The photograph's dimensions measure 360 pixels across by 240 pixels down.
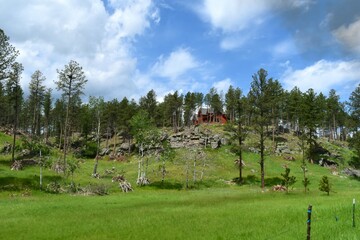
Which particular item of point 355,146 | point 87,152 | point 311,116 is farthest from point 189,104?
point 355,146

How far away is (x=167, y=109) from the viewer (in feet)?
423

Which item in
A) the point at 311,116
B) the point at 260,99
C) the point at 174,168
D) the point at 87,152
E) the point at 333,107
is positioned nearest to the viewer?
the point at 260,99

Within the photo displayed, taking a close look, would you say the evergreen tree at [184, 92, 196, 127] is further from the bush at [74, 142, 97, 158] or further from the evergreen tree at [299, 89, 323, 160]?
the evergreen tree at [299, 89, 323, 160]

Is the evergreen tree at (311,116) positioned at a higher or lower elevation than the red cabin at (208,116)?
lower

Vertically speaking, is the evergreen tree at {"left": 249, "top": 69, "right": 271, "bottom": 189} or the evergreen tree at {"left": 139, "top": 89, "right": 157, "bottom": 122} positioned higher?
the evergreen tree at {"left": 139, "top": 89, "right": 157, "bottom": 122}

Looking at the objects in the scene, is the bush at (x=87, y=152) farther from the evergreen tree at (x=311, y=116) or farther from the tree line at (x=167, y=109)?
the evergreen tree at (x=311, y=116)

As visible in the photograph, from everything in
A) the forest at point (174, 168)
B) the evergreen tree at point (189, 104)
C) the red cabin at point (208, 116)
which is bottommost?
the forest at point (174, 168)

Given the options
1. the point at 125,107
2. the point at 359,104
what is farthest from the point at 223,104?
the point at 359,104

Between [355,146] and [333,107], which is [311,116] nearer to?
[355,146]

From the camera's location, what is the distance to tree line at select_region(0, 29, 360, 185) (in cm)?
5944

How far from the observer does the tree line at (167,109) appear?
195 ft

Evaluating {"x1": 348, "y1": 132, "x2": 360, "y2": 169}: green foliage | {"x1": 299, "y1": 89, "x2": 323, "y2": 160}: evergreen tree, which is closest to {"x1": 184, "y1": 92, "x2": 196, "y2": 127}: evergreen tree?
{"x1": 299, "y1": 89, "x2": 323, "y2": 160}: evergreen tree

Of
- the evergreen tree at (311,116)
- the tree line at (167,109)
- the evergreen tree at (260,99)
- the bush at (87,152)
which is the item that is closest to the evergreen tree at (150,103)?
the tree line at (167,109)

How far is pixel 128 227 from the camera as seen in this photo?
68.7 feet
